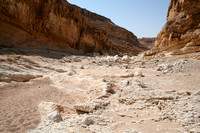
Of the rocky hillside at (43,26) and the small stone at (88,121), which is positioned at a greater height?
the rocky hillside at (43,26)

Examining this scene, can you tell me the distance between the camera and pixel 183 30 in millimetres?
8977

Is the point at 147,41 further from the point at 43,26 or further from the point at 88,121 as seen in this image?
the point at 88,121

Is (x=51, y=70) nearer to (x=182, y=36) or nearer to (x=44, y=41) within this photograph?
(x=182, y=36)

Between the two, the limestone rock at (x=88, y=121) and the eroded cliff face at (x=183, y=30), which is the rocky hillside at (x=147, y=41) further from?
the limestone rock at (x=88, y=121)

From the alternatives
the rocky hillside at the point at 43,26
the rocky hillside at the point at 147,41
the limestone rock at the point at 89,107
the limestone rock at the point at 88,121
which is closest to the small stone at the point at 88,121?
the limestone rock at the point at 88,121

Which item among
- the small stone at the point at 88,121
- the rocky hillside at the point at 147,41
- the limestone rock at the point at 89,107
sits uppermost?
the rocky hillside at the point at 147,41

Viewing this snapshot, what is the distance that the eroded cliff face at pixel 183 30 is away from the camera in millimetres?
8352

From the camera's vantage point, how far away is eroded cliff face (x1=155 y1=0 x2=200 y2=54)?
8.35 meters

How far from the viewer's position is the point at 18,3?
13594 mm

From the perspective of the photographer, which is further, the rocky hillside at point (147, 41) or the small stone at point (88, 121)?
the rocky hillside at point (147, 41)

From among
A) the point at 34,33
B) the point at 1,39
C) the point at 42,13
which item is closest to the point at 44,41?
the point at 34,33

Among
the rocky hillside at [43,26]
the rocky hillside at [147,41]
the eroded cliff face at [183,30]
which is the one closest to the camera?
the eroded cliff face at [183,30]

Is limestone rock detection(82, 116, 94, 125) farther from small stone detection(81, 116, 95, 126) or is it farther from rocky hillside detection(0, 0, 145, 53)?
rocky hillside detection(0, 0, 145, 53)

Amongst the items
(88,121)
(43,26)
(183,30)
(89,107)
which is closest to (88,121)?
(88,121)
